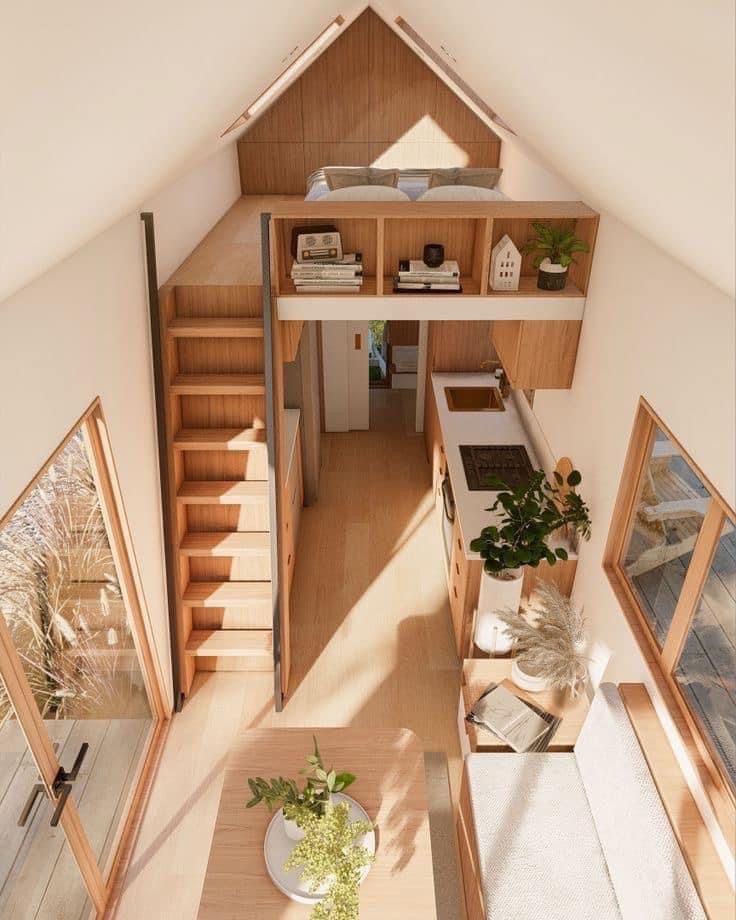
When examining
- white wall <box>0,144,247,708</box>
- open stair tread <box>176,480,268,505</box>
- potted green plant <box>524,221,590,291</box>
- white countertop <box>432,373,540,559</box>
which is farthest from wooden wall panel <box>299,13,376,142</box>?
open stair tread <box>176,480,268,505</box>

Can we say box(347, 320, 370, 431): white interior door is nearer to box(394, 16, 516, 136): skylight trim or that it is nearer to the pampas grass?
box(394, 16, 516, 136): skylight trim

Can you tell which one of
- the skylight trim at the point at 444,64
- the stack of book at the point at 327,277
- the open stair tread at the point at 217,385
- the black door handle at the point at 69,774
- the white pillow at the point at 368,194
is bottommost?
the black door handle at the point at 69,774

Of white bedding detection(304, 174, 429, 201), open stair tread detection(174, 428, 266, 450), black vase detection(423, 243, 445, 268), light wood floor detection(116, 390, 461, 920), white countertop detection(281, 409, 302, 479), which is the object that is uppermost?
white bedding detection(304, 174, 429, 201)

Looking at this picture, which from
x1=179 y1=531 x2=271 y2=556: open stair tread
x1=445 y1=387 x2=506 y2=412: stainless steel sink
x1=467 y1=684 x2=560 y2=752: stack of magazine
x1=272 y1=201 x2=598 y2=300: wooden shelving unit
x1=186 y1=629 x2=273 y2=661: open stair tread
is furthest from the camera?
x1=445 y1=387 x2=506 y2=412: stainless steel sink

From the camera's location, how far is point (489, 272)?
10.9 feet

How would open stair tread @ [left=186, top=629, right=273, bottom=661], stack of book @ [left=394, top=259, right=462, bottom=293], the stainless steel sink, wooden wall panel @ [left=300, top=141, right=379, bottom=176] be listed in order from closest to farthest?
1. stack of book @ [left=394, top=259, right=462, bottom=293]
2. open stair tread @ [left=186, top=629, right=273, bottom=661]
3. the stainless steel sink
4. wooden wall panel @ [left=300, top=141, right=379, bottom=176]

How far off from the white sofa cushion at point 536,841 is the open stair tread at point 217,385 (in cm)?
205

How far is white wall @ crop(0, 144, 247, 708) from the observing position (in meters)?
1.97

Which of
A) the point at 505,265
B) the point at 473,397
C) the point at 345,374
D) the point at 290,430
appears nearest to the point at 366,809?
the point at 505,265

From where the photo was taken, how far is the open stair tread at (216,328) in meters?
3.43

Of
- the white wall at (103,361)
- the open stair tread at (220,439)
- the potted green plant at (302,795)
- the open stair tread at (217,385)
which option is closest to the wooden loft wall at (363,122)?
the white wall at (103,361)

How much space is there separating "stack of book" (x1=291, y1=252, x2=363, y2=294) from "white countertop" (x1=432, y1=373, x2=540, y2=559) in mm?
1421

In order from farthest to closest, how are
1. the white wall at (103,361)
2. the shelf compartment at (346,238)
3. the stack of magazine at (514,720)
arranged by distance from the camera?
1. the shelf compartment at (346,238)
2. the stack of magazine at (514,720)
3. the white wall at (103,361)

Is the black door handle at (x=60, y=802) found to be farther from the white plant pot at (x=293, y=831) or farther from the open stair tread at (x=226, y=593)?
the open stair tread at (x=226, y=593)
